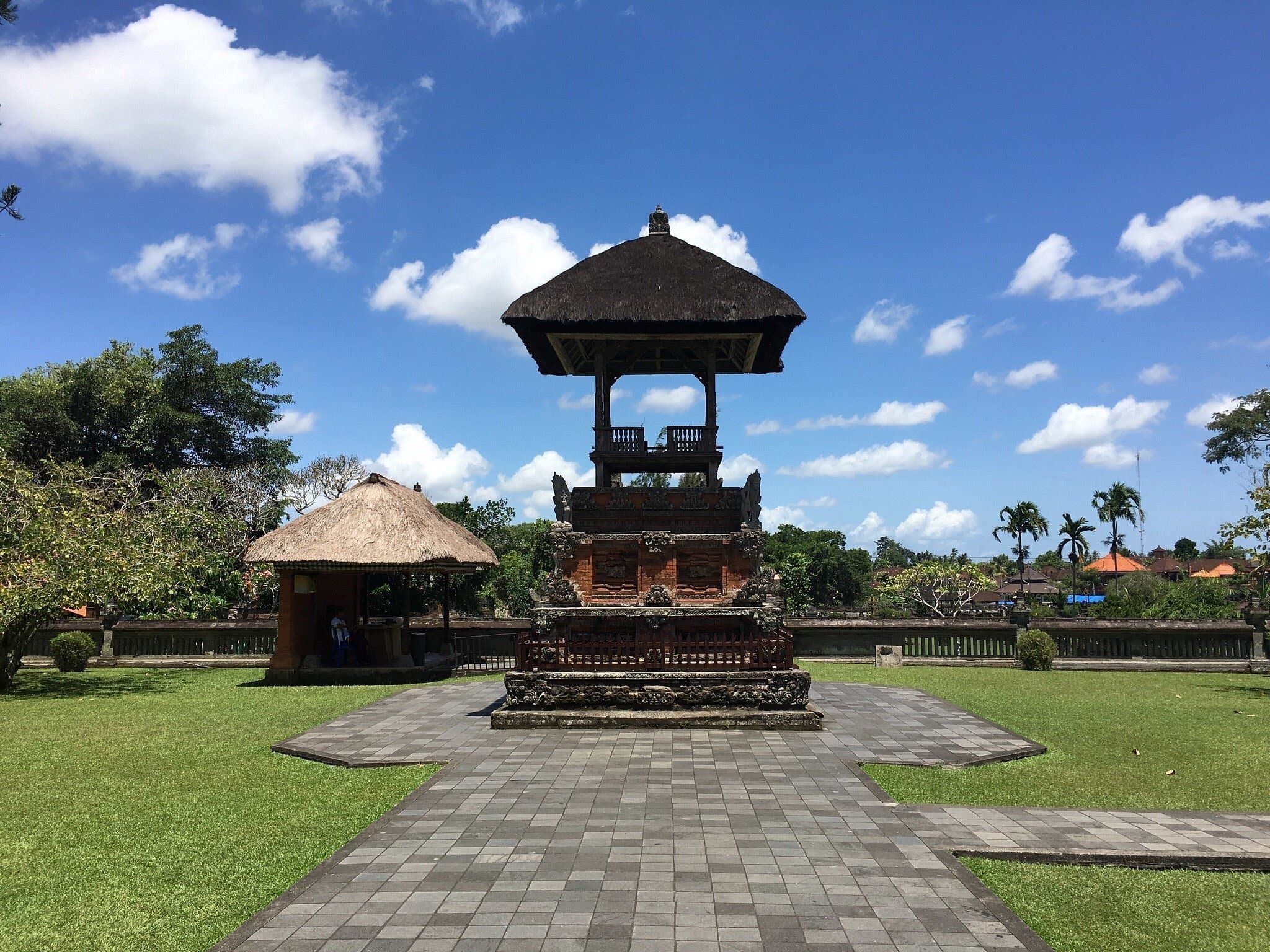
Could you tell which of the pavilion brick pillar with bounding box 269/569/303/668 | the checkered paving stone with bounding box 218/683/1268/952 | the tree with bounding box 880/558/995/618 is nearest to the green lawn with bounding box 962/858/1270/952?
the checkered paving stone with bounding box 218/683/1268/952

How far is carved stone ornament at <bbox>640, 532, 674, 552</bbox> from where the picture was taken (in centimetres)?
1359

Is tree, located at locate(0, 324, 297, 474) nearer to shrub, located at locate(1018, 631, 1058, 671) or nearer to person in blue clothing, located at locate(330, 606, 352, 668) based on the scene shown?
person in blue clothing, located at locate(330, 606, 352, 668)

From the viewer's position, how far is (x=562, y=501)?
13766 millimetres

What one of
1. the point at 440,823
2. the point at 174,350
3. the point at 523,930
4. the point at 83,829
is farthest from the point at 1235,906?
the point at 174,350

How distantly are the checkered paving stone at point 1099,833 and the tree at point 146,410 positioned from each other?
1251 inches

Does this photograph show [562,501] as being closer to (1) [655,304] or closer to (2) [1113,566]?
(1) [655,304]

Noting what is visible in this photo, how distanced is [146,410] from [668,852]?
33.6m

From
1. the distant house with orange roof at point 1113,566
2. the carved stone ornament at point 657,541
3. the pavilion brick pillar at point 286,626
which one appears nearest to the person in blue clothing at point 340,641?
the pavilion brick pillar at point 286,626

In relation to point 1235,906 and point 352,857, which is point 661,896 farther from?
point 1235,906

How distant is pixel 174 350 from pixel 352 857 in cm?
3340

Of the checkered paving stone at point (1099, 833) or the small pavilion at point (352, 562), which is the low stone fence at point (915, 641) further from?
the checkered paving stone at point (1099, 833)

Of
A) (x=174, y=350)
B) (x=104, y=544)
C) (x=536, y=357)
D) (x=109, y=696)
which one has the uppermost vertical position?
(x=174, y=350)

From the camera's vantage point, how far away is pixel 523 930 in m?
4.78

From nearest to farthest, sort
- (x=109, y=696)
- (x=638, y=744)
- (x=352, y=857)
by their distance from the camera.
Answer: (x=352, y=857) < (x=638, y=744) < (x=109, y=696)
